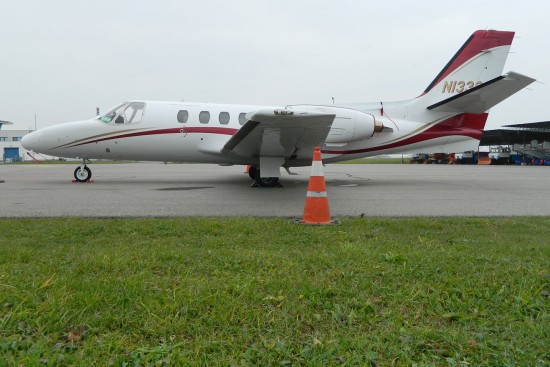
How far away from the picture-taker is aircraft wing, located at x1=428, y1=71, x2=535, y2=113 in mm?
10531

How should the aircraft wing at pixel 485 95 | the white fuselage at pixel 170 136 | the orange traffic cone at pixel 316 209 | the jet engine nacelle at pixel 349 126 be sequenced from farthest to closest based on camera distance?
the white fuselage at pixel 170 136, the jet engine nacelle at pixel 349 126, the aircraft wing at pixel 485 95, the orange traffic cone at pixel 316 209

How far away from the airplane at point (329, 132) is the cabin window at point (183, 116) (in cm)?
3

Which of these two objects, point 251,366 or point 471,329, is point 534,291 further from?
point 251,366

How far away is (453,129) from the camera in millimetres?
12812

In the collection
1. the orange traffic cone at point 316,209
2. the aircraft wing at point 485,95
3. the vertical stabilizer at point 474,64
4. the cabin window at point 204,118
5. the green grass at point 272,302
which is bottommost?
the green grass at point 272,302

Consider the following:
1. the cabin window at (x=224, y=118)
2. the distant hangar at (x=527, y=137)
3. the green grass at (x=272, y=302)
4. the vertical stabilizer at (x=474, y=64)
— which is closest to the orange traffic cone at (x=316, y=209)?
the green grass at (x=272, y=302)

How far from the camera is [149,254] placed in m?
3.51

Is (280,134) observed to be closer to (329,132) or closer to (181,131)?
(329,132)

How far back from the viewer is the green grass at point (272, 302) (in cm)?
200

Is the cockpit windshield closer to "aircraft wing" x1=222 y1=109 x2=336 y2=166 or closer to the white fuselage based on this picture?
the white fuselage

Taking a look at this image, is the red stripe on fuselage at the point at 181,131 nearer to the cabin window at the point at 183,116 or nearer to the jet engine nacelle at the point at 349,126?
the cabin window at the point at 183,116

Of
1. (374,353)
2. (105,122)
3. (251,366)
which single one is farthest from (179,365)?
(105,122)

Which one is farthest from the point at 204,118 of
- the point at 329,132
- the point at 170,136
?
the point at 329,132

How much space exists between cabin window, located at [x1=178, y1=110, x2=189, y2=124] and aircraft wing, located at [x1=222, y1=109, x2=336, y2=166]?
6.17ft
